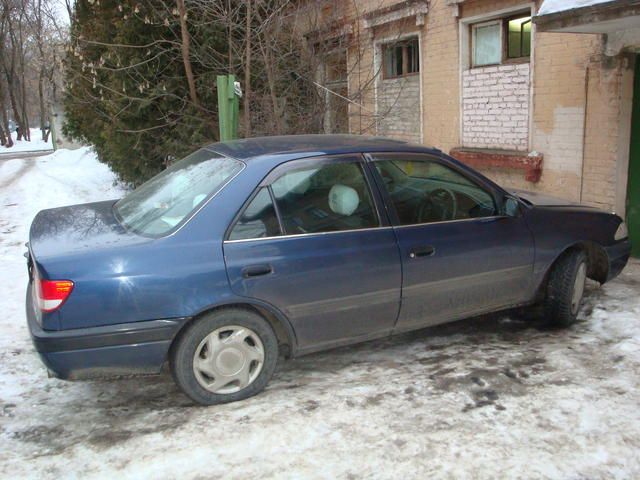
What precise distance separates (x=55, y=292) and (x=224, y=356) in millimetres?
963

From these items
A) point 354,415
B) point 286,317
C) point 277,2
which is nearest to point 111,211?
point 286,317

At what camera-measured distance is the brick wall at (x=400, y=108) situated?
9461 millimetres

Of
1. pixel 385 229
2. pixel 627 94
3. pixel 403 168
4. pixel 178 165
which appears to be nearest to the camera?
pixel 385 229

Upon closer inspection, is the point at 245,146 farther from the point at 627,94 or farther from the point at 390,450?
the point at 627,94

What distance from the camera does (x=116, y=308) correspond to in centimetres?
320

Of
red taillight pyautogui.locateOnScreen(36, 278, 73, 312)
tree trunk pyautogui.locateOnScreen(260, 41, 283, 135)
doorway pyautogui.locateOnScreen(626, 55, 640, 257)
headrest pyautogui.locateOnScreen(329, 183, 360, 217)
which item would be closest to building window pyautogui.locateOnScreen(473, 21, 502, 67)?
doorway pyautogui.locateOnScreen(626, 55, 640, 257)

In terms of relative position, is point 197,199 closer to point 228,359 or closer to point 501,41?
point 228,359

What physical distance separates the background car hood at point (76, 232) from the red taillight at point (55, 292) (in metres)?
0.20

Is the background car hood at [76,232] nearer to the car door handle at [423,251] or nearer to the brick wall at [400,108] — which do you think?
the car door handle at [423,251]

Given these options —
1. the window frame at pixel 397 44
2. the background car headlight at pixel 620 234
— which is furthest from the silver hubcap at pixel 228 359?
the window frame at pixel 397 44

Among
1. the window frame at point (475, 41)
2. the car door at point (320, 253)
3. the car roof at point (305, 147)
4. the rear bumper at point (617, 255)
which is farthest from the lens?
the window frame at point (475, 41)

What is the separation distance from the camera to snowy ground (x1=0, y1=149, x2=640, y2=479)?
2.95 metres

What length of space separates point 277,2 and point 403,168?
4.81m

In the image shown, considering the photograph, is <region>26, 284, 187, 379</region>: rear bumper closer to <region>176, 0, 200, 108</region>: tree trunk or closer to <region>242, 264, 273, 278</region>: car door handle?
<region>242, 264, 273, 278</region>: car door handle
